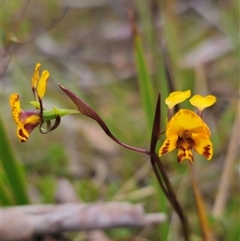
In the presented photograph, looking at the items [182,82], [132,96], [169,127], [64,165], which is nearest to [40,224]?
[64,165]

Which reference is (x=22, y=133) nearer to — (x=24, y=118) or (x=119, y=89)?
(x=24, y=118)

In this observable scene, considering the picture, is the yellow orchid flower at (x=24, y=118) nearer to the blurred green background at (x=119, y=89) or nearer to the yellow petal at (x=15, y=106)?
the yellow petal at (x=15, y=106)

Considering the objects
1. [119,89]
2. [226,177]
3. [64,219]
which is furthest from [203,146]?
[119,89]

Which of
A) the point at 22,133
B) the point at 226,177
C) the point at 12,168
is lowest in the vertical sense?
the point at 226,177

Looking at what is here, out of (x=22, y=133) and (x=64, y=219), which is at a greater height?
(x=22, y=133)

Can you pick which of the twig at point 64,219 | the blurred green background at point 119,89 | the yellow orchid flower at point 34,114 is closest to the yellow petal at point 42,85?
the yellow orchid flower at point 34,114

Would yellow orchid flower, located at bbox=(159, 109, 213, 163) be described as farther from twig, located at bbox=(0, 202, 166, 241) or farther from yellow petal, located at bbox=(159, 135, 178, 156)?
twig, located at bbox=(0, 202, 166, 241)

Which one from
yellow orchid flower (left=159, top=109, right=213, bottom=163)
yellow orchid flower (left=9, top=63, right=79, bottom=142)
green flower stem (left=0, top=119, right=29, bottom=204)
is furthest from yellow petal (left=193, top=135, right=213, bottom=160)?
green flower stem (left=0, top=119, right=29, bottom=204)
